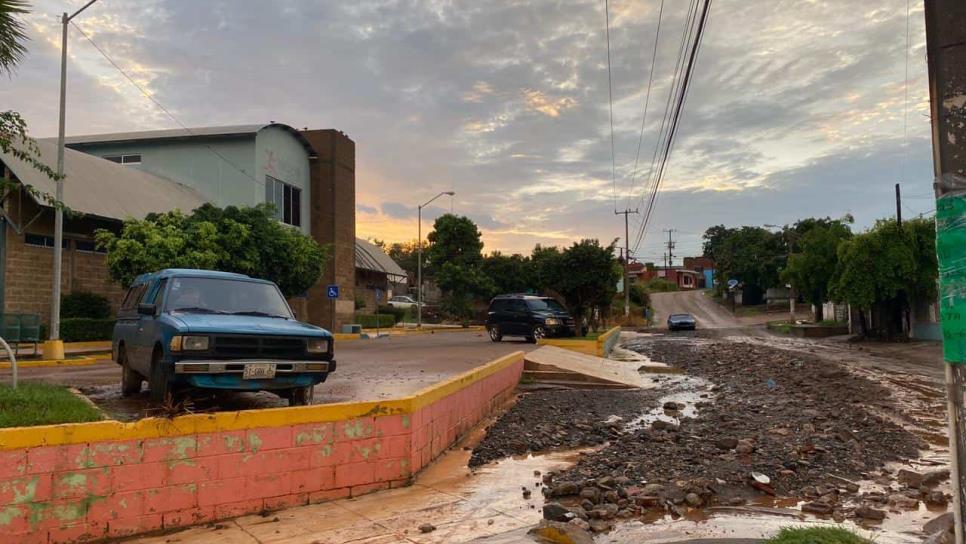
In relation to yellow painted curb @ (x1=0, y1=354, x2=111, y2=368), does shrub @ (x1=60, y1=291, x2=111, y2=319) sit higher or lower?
higher

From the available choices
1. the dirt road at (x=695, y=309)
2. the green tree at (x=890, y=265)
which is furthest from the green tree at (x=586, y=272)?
the dirt road at (x=695, y=309)

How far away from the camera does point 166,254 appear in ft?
70.4

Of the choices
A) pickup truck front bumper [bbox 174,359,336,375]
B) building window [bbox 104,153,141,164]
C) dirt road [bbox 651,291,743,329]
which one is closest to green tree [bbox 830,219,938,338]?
dirt road [bbox 651,291,743,329]

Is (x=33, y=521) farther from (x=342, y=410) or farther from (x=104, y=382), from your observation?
(x=104, y=382)

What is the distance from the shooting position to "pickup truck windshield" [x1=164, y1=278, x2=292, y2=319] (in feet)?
27.0

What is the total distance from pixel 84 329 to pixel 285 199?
15694mm

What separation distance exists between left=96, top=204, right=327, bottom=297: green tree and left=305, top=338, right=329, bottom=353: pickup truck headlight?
1585 centimetres

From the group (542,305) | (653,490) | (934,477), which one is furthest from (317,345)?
(542,305)

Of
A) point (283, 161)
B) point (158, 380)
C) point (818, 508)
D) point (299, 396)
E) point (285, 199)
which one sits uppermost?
Result: point (283, 161)

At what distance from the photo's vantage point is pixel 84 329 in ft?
73.8

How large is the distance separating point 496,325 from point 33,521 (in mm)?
22396

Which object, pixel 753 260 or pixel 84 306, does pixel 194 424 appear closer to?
pixel 84 306

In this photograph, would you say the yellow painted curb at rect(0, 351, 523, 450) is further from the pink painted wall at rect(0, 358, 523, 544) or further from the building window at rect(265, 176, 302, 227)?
the building window at rect(265, 176, 302, 227)

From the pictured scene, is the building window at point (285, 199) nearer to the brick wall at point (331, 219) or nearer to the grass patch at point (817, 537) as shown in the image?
the brick wall at point (331, 219)
